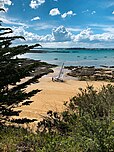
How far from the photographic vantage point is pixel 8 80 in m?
6.64

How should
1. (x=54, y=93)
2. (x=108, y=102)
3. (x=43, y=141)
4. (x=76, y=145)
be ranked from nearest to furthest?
1. (x=76, y=145)
2. (x=43, y=141)
3. (x=108, y=102)
4. (x=54, y=93)

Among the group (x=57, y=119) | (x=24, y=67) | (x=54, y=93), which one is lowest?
(x=54, y=93)

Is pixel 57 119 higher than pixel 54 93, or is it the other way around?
pixel 57 119

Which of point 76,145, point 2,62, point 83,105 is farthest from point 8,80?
point 76,145

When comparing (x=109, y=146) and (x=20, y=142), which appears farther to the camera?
(x=20, y=142)

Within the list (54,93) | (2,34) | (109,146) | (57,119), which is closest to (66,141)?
(109,146)

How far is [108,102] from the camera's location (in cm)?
654

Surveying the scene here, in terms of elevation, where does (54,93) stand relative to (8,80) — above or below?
below

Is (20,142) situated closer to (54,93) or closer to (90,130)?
(90,130)

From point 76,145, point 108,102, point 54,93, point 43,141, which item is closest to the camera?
point 76,145

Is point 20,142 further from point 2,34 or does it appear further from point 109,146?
point 2,34

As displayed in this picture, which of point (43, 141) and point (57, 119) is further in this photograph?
point (57, 119)

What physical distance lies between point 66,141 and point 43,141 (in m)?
0.39

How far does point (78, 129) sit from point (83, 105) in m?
2.66
